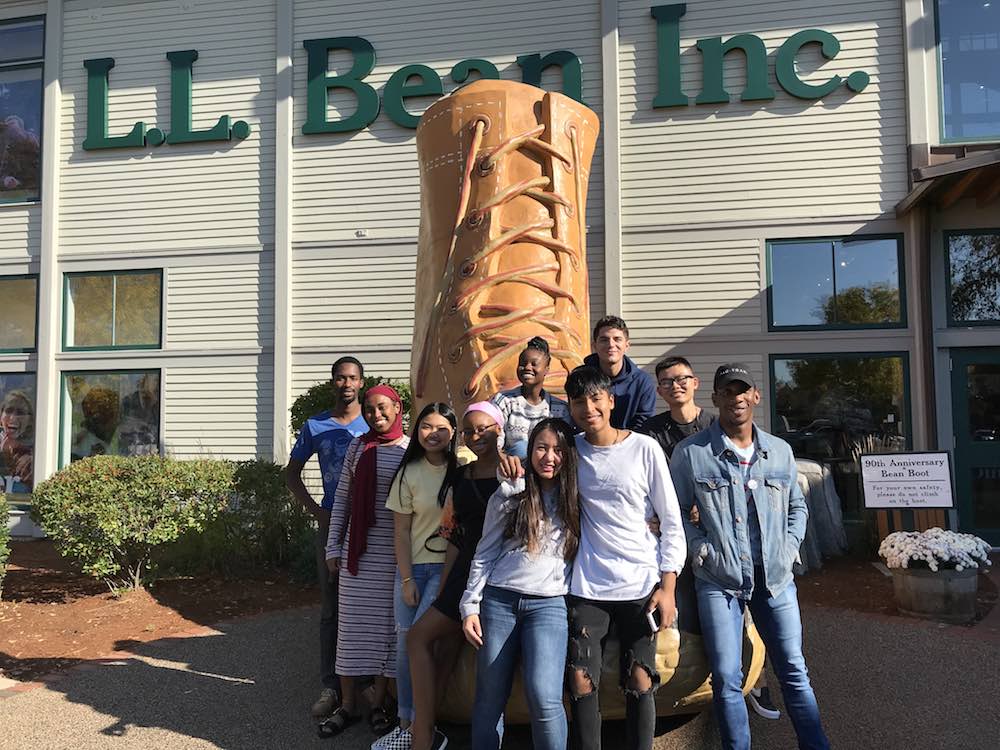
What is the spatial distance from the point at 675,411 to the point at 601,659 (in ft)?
3.15

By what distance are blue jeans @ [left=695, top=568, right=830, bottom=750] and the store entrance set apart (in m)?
6.07

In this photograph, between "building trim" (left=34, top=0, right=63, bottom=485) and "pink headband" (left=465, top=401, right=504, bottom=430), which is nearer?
Result: "pink headband" (left=465, top=401, right=504, bottom=430)

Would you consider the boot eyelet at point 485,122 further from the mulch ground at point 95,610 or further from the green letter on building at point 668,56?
the green letter on building at point 668,56

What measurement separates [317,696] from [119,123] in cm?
842

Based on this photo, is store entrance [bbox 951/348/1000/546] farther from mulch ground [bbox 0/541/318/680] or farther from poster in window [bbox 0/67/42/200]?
poster in window [bbox 0/67/42/200]

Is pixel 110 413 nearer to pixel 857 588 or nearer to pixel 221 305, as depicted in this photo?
pixel 221 305

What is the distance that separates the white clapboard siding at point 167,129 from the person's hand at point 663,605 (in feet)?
25.2

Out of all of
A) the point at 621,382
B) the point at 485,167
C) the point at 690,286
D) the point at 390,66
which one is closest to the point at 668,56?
the point at 690,286

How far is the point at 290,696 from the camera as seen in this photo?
3.63m

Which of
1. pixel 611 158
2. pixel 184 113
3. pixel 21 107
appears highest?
pixel 21 107

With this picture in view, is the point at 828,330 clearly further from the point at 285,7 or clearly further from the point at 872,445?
the point at 285,7

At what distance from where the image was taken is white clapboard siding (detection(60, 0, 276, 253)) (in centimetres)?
905

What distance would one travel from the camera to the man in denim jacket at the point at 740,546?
253 cm

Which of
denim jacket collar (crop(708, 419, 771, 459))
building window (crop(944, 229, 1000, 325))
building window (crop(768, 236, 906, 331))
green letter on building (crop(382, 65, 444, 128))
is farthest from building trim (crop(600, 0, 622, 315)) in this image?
denim jacket collar (crop(708, 419, 771, 459))
